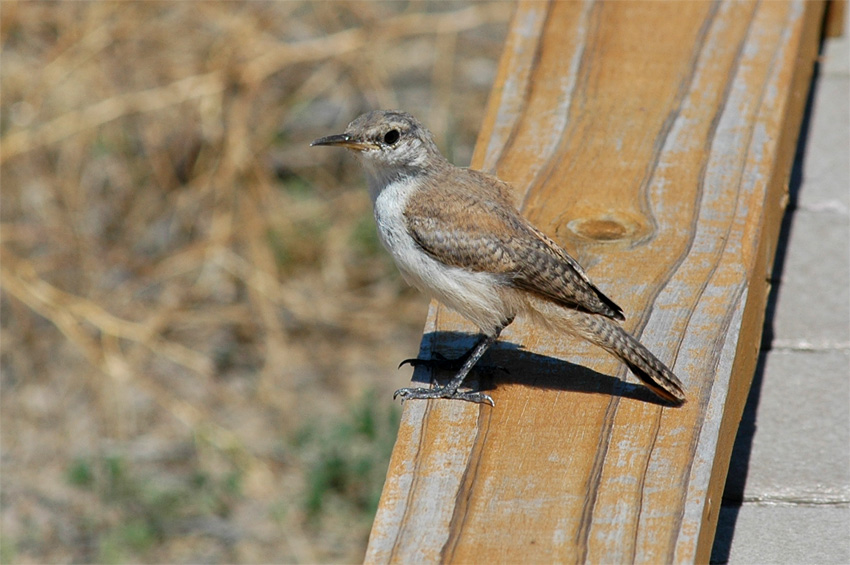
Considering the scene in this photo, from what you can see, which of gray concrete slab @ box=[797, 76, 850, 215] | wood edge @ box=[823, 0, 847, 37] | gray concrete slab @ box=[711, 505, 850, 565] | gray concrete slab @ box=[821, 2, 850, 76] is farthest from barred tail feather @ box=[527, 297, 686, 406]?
wood edge @ box=[823, 0, 847, 37]

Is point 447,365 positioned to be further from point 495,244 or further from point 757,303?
point 757,303

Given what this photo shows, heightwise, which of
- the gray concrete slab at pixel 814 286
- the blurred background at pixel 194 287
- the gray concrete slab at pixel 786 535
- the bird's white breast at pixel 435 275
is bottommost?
the blurred background at pixel 194 287

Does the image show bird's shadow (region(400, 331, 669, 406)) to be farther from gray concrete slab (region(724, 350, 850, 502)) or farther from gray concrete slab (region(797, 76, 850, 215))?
gray concrete slab (region(797, 76, 850, 215))

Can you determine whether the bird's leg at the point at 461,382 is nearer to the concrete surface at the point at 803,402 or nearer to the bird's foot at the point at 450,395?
the bird's foot at the point at 450,395

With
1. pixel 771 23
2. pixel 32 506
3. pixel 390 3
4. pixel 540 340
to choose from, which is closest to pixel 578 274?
pixel 540 340

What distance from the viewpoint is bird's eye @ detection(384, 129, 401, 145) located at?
3.50 m

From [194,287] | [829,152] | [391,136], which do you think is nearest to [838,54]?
[829,152]

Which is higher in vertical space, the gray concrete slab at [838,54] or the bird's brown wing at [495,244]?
the bird's brown wing at [495,244]

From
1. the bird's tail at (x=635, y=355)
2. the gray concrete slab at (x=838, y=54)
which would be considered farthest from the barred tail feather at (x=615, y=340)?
the gray concrete slab at (x=838, y=54)

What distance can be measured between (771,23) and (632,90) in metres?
0.55

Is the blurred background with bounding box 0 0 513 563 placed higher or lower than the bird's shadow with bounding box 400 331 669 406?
lower

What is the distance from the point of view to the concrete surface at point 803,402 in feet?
7.38

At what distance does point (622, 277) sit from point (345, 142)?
3.90ft

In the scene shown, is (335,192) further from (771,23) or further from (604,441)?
(604,441)
